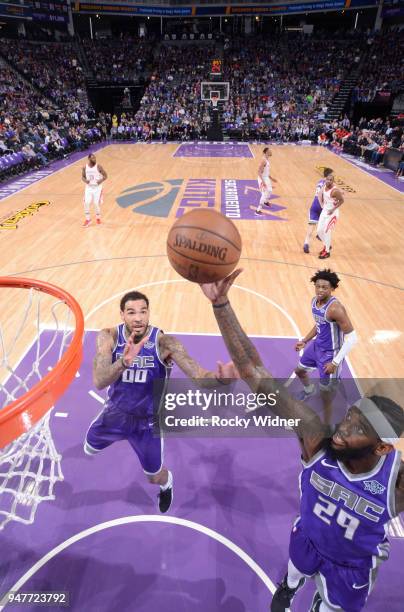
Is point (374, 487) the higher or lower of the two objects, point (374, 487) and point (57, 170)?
the higher

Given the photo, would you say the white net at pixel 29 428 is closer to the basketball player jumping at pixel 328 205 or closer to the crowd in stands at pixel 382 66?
the basketball player jumping at pixel 328 205

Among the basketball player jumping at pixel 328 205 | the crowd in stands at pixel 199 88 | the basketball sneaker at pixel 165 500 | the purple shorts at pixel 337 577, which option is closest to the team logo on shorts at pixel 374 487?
the purple shorts at pixel 337 577

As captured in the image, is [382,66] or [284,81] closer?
[382,66]

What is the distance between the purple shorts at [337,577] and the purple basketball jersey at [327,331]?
2.05 m

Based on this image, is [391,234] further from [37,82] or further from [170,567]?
[37,82]

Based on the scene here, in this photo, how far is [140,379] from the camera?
10.3ft

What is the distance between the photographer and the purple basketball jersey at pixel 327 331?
4004 mm

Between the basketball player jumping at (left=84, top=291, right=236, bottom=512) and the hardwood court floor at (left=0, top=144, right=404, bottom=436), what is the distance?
108 inches

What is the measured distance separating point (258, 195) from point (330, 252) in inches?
198

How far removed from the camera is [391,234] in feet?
32.0

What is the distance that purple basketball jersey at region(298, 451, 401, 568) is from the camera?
2.02 metres

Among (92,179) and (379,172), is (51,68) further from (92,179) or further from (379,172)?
(92,179)

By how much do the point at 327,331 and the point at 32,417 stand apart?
9.28ft

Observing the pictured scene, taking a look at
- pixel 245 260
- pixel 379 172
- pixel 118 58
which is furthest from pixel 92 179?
pixel 118 58
